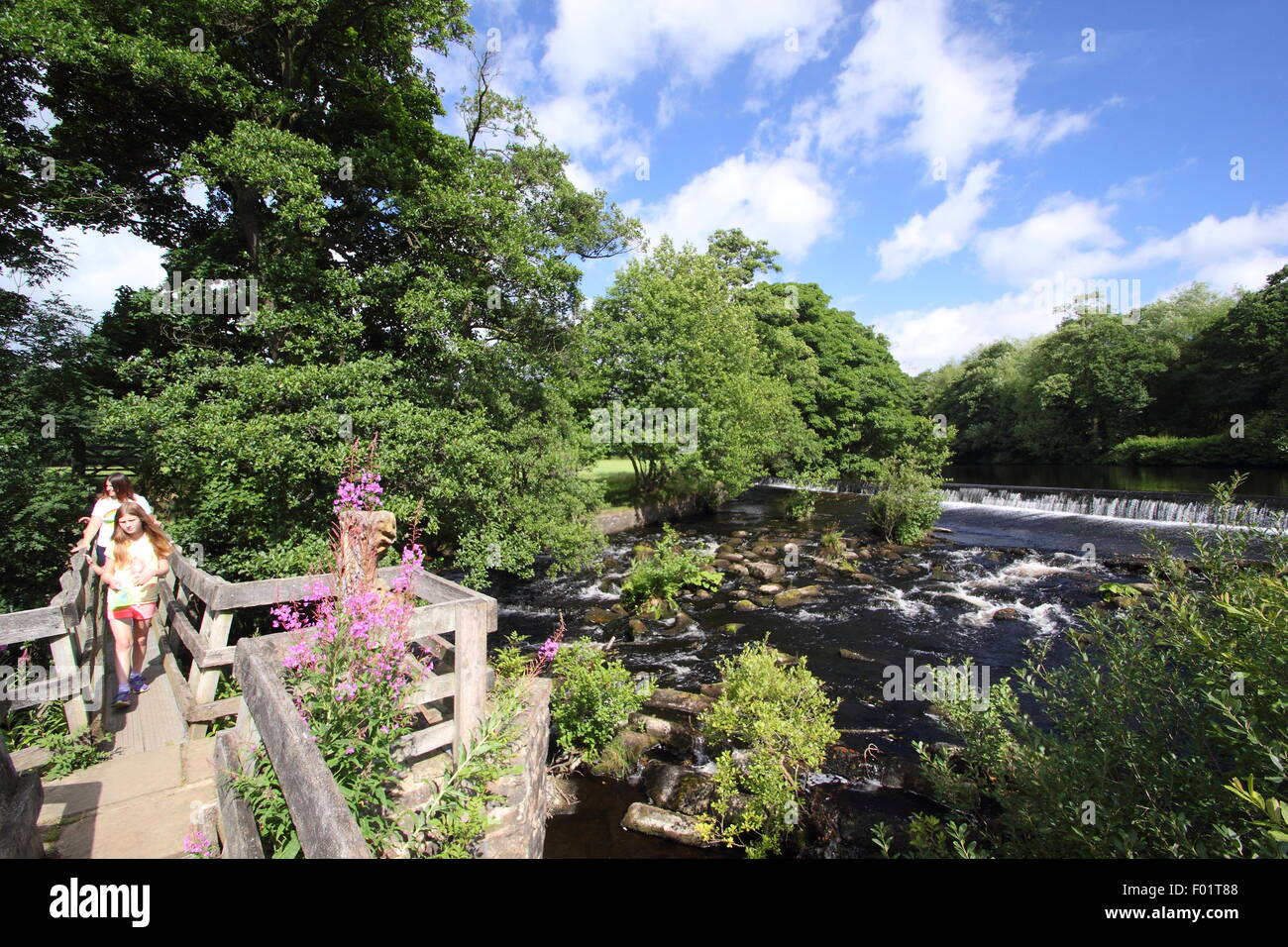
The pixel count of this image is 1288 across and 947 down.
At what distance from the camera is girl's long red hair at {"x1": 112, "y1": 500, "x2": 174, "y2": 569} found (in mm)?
6223

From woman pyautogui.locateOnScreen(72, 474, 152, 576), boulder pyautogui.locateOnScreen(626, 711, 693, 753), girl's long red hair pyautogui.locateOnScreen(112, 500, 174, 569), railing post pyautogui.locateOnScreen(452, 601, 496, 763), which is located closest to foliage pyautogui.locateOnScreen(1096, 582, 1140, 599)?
boulder pyautogui.locateOnScreen(626, 711, 693, 753)

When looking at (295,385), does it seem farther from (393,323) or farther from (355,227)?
(355,227)

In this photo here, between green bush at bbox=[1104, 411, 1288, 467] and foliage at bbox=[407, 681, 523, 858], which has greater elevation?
green bush at bbox=[1104, 411, 1288, 467]

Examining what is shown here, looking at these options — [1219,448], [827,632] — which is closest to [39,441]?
[827,632]

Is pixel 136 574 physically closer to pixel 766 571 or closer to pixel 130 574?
pixel 130 574

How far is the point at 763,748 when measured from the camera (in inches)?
283

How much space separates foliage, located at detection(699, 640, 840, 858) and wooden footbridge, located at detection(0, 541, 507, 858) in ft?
12.2

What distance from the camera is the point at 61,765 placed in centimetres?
512

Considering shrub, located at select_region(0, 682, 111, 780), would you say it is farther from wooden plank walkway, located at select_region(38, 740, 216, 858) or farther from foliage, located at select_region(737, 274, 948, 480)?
foliage, located at select_region(737, 274, 948, 480)

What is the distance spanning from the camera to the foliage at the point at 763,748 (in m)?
6.81

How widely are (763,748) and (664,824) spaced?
1513 millimetres

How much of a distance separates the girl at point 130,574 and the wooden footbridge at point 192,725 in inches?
5.7

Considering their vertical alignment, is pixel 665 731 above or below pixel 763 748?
below

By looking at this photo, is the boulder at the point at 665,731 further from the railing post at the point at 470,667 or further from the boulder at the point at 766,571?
the boulder at the point at 766,571
